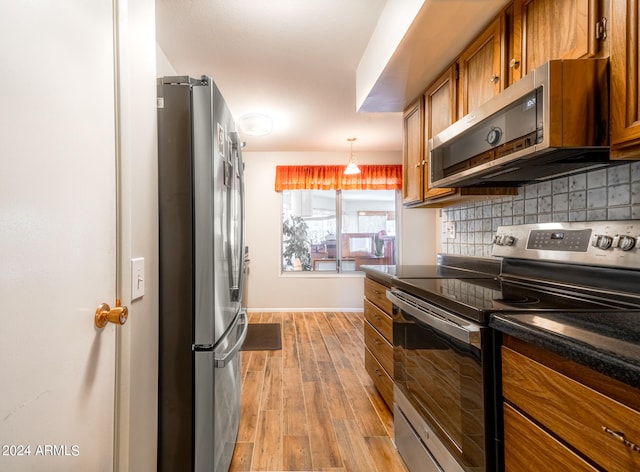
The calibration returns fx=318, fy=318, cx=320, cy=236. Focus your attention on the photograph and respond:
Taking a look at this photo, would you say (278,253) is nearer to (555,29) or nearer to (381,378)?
(381,378)

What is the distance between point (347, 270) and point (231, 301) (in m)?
3.67

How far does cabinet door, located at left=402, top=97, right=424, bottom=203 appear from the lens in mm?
2348

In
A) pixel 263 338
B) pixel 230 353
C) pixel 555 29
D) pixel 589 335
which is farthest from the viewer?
pixel 263 338

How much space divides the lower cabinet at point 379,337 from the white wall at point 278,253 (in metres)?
2.51

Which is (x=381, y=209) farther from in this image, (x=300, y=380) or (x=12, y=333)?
(x=12, y=333)

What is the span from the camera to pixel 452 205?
2568mm

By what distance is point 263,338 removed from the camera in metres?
3.68

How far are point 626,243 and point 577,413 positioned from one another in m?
0.73

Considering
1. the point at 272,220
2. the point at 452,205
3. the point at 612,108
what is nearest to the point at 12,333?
the point at 612,108

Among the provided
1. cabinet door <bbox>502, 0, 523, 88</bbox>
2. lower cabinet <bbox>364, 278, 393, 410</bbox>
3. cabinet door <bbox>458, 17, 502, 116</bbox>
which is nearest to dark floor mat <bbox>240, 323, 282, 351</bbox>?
lower cabinet <bbox>364, 278, 393, 410</bbox>

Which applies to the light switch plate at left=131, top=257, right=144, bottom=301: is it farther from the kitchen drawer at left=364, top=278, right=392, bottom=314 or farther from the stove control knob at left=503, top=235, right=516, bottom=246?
the stove control knob at left=503, top=235, right=516, bottom=246

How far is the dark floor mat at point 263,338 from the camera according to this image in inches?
133

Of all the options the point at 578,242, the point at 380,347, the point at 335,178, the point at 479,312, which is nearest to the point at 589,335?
the point at 479,312

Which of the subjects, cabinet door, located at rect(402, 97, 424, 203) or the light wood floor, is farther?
cabinet door, located at rect(402, 97, 424, 203)
